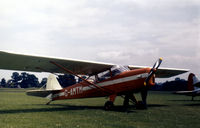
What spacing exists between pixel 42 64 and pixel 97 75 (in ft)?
10.0

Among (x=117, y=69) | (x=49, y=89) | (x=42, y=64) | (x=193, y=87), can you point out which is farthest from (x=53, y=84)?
Result: (x=193, y=87)

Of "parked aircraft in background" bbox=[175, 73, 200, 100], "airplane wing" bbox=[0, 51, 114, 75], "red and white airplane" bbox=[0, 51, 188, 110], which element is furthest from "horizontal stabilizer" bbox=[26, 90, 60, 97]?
"parked aircraft in background" bbox=[175, 73, 200, 100]

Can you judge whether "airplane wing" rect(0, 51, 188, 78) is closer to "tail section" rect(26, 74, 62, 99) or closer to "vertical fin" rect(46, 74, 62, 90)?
"tail section" rect(26, 74, 62, 99)

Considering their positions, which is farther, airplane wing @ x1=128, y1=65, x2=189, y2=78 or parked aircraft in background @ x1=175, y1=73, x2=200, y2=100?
parked aircraft in background @ x1=175, y1=73, x2=200, y2=100

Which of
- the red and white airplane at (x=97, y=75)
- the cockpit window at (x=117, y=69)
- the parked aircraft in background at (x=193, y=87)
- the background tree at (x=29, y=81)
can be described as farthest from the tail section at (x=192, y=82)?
the background tree at (x=29, y=81)

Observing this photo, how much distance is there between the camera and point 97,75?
1148cm

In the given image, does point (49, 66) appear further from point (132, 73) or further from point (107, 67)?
point (132, 73)

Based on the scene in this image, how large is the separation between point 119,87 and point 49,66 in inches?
155

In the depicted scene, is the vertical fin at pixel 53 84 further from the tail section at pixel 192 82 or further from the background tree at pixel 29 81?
the background tree at pixel 29 81

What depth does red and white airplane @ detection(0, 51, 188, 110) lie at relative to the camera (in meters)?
9.03

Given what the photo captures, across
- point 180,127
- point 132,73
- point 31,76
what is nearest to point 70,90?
point 132,73

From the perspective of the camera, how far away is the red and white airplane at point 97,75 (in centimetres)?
903

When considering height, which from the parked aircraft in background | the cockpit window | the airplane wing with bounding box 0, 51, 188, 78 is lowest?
the parked aircraft in background

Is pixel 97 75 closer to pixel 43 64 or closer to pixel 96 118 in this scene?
pixel 43 64
